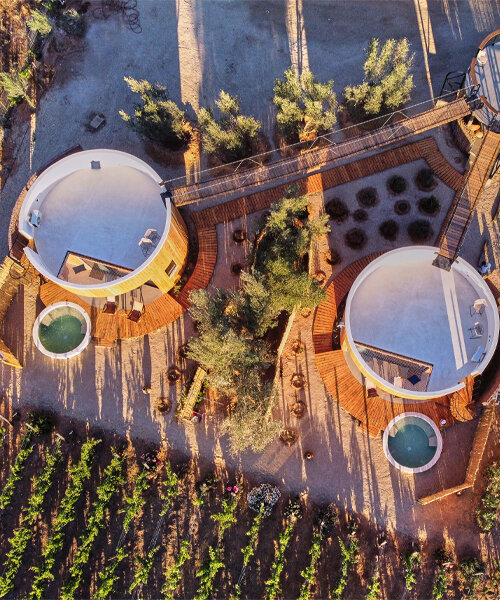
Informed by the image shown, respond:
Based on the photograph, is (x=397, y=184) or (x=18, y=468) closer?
(x=18, y=468)

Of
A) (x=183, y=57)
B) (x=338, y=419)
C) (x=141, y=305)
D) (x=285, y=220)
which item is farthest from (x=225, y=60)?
(x=338, y=419)

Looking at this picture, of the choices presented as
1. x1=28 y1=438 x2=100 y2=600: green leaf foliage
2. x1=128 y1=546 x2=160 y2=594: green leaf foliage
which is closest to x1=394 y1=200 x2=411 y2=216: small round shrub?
x1=28 y1=438 x2=100 y2=600: green leaf foliage

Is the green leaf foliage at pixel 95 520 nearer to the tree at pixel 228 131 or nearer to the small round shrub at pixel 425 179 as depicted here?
the tree at pixel 228 131

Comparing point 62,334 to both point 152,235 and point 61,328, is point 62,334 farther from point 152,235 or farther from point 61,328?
point 152,235

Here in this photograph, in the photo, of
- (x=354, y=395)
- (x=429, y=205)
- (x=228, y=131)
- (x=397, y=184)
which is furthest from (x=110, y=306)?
(x=429, y=205)

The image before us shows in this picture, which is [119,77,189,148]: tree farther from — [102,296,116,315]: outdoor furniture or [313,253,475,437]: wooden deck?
[313,253,475,437]: wooden deck
